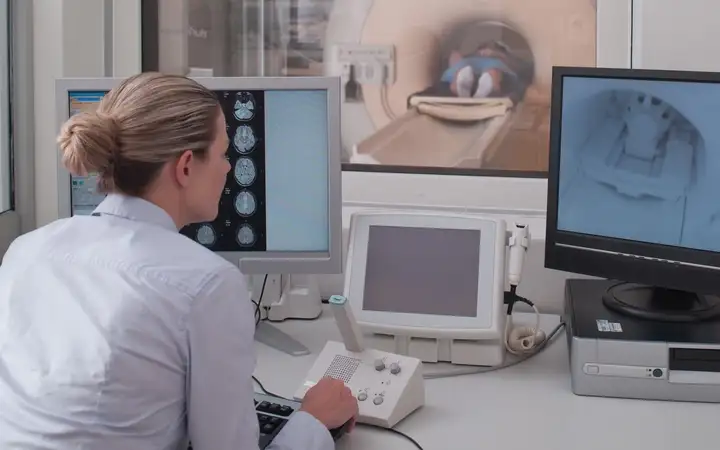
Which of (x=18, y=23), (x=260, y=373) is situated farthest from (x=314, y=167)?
(x=18, y=23)

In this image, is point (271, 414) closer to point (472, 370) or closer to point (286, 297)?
point (472, 370)

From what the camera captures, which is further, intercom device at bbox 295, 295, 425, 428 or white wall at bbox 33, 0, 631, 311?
white wall at bbox 33, 0, 631, 311

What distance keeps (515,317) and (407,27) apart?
0.75 metres

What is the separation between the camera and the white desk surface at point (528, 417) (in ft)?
4.35

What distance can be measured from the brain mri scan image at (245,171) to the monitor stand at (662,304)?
0.72 m

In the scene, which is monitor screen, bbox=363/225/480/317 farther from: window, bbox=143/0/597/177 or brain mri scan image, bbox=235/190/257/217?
window, bbox=143/0/597/177

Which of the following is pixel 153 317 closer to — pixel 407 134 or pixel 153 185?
pixel 153 185

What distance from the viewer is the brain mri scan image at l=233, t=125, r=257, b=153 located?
170 cm

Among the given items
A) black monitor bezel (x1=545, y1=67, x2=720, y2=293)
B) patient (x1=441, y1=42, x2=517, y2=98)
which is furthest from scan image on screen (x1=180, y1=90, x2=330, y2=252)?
patient (x1=441, y1=42, x2=517, y2=98)

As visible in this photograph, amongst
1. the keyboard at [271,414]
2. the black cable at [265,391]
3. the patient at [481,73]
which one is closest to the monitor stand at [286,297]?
the black cable at [265,391]

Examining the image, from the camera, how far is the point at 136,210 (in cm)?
117

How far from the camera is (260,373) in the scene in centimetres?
163

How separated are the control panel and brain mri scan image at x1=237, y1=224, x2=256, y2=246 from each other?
11.9 inches

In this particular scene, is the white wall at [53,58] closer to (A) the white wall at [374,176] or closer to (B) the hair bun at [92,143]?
(A) the white wall at [374,176]
